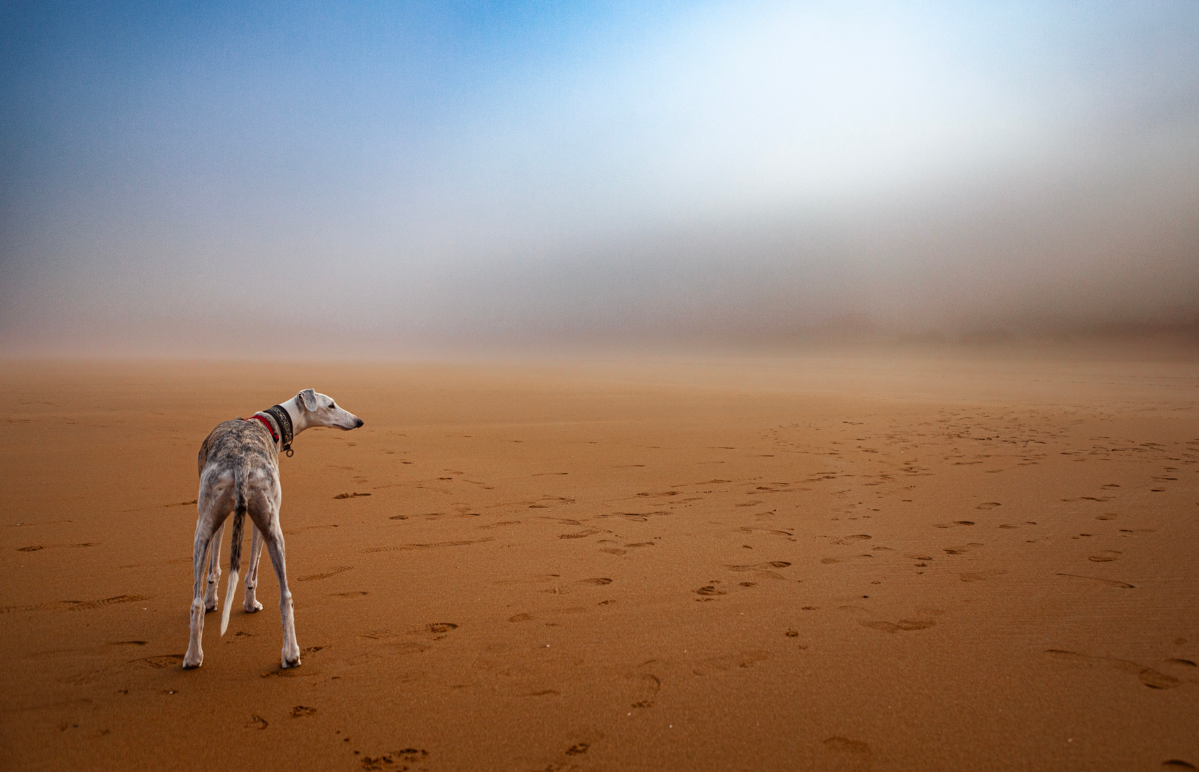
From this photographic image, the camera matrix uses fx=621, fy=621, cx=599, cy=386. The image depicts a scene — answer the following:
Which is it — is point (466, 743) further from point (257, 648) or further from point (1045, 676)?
point (1045, 676)

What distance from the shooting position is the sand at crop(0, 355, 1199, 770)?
9.66 ft

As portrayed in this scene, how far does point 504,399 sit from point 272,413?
62.1 feet

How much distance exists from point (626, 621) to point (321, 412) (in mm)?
3348

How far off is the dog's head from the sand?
3.81 feet

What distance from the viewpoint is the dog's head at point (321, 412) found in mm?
5457

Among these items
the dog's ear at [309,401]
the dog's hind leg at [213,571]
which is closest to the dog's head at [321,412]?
the dog's ear at [309,401]

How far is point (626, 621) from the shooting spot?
13.8 ft

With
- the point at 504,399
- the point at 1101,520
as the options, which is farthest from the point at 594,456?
the point at 504,399

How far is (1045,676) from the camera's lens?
11.4 feet

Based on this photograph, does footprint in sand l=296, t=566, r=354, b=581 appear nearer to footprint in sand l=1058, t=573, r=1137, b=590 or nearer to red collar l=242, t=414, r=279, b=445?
red collar l=242, t=414, r=279, b=445

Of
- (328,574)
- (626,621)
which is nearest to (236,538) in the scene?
(328,574)

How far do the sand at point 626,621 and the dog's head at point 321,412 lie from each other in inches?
45.7

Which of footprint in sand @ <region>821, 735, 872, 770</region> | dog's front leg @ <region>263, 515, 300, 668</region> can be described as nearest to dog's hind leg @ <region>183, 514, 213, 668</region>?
dog's front leg @ <region>263, 515, 300, 668</region>

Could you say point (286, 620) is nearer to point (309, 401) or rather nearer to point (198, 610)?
point (198, 610)
